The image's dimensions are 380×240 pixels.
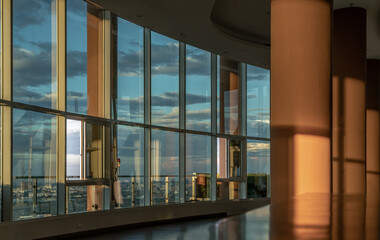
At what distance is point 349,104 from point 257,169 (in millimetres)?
7674

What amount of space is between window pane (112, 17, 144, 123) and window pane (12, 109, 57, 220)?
2695mm

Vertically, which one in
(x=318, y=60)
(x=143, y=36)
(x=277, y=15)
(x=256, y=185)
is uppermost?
(x=143, y=36)

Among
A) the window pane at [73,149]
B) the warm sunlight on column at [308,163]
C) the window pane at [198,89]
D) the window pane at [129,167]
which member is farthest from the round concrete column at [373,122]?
the window pane at [73,149]

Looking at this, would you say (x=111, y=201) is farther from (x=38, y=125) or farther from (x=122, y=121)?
(x=38, y=125)

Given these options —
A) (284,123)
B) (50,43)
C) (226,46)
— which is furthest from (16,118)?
(226,46)

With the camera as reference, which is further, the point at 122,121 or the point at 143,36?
the point at 143,36

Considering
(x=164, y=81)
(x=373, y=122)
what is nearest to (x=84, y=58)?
(x=164, y=81)

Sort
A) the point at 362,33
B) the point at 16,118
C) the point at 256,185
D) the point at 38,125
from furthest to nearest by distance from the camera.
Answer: the point at 256,185 < the point at 362,33 < the point at 38,125 < the point at 16,118

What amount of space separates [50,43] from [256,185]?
35.2 feet

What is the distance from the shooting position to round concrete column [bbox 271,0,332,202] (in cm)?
727

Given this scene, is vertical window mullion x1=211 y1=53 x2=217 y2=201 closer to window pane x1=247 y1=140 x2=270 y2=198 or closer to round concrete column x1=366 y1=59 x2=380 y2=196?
window pane x1=247 y1=140 x2=270 y2=198

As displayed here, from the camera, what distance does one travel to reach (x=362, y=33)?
11.2 m

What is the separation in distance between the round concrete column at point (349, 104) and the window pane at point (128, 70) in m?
5.16

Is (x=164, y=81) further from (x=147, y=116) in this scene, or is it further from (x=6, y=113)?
(x=6, y=113)
